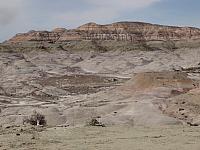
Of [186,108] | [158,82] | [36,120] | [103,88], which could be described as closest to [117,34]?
[103,88]

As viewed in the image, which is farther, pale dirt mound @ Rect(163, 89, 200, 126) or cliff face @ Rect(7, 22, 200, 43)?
cliff face @ Rect(7, 22, 200, 43)

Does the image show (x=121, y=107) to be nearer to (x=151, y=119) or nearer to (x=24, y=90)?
(x=151, y=119)

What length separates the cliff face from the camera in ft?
492

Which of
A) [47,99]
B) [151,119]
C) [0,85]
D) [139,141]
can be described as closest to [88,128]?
[139,141]

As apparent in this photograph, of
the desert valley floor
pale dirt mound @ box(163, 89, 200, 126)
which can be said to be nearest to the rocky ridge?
the desert valley floor

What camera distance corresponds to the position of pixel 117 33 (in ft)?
501

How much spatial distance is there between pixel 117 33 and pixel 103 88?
299ft

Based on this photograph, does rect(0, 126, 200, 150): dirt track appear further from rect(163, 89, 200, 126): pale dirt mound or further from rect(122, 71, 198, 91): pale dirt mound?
rect(122, 71, 198, 91): pale dirt mound

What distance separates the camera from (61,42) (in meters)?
146

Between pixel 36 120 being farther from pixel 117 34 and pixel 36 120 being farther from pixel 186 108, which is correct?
pixel 117 34

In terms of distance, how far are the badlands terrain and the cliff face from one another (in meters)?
0.31

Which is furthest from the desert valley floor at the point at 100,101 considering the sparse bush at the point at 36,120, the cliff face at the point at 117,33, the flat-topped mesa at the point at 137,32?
the flat-topped mesa at the point at 137,32

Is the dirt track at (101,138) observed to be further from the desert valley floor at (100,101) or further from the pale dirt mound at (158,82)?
the pale dirt mound at (158,82)

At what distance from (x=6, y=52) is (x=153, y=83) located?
74672 millimetres
